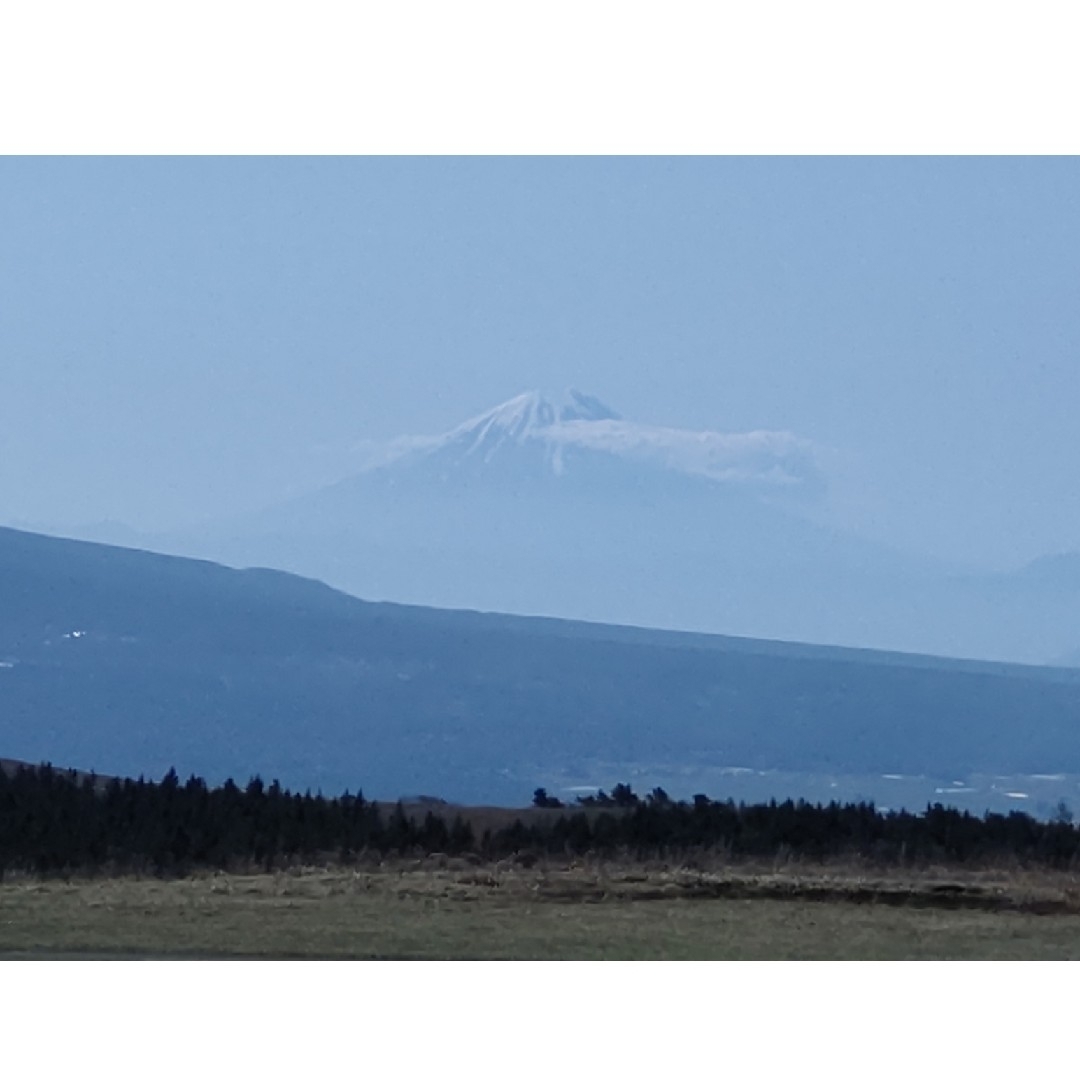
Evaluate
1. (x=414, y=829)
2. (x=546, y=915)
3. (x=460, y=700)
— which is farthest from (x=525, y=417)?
(x=546, y=915)

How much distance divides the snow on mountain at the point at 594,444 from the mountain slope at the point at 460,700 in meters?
1.06

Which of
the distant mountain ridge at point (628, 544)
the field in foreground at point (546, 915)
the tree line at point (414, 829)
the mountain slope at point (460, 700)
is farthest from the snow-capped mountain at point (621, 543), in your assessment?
the field in foreground at point (546, 915)

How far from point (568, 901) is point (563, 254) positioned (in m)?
4.16

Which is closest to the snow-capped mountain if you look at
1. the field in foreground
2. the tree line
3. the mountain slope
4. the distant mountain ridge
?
the distant mountain ridge

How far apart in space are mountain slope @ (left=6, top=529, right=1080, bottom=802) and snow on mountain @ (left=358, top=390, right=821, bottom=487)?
3.49 feet

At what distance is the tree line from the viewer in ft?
43.4

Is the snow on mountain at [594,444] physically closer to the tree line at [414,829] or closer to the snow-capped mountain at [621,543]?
the snow-capped mountain at [621,543]

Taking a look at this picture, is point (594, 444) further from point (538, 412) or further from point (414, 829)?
point (414, 829)

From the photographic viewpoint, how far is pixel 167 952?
39.8 feet

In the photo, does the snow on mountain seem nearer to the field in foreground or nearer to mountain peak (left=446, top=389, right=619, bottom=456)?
mountain peak (left=446, top=389, right=619, bottom=456)

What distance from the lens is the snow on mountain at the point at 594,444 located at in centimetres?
1320

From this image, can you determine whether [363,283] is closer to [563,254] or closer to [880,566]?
[563,254]

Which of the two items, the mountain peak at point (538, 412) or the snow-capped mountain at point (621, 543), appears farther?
the snow-capped mountain at point (621, 543)

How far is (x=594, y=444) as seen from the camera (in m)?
13.3
